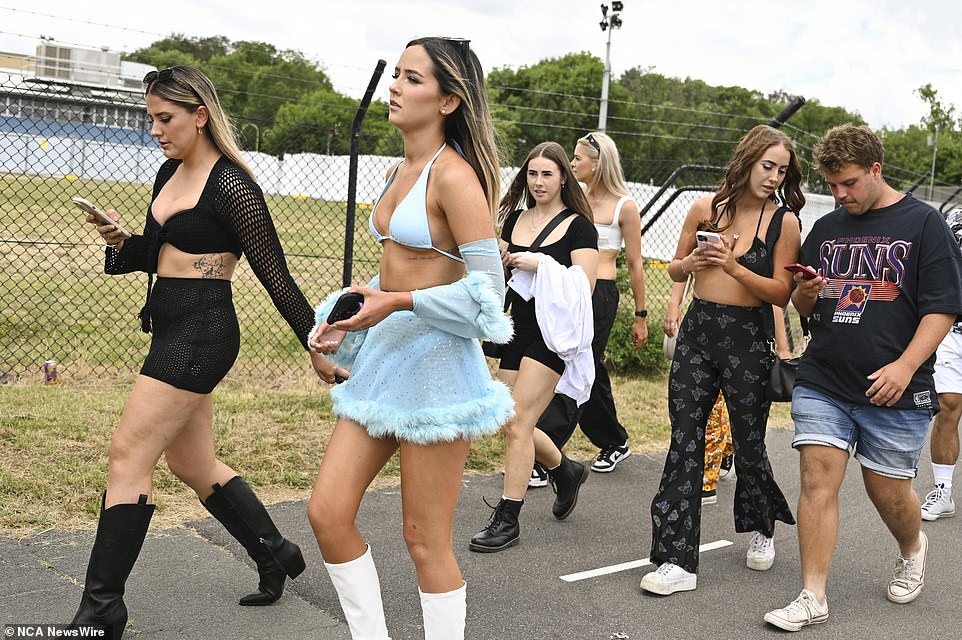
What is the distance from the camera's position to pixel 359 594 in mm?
3102

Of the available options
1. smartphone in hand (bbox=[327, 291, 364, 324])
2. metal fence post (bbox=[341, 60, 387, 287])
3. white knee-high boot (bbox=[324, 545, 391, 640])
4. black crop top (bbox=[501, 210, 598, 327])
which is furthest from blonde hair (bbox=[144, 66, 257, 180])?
metal fence post (bbox=[341, 60, 387, 287])

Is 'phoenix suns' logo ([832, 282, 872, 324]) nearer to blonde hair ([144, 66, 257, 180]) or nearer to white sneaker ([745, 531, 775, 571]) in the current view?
white sneaker ([745, 531, 775, 571])

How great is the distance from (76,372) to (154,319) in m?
4.57

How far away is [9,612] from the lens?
12.4 ft

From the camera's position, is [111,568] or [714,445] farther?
[714,445]

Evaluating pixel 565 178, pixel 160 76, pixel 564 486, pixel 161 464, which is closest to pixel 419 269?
pixel 160 76

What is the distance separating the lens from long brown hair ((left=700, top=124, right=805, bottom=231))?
4828 millimetres

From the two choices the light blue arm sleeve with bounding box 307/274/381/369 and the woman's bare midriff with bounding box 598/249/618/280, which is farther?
the woman's bare midriff with bounding box 598/249/618/280

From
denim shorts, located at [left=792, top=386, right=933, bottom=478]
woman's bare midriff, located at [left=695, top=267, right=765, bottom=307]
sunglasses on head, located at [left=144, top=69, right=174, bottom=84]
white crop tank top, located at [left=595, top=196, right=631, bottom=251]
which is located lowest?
denim shorts, located at [left=792, top=386, right=933, bottom=478]

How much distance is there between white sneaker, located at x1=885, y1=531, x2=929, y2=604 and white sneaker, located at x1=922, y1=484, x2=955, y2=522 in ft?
4.89

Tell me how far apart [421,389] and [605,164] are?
3.71 metres

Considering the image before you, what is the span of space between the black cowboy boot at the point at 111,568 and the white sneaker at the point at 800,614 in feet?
8.81

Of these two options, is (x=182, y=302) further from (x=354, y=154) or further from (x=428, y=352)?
(x=354, y=154)

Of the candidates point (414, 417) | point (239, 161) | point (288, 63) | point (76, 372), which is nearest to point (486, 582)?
point (414, 417)
